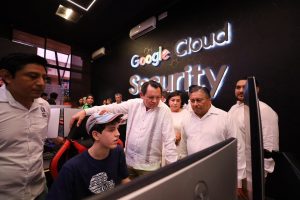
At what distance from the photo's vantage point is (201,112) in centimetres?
202

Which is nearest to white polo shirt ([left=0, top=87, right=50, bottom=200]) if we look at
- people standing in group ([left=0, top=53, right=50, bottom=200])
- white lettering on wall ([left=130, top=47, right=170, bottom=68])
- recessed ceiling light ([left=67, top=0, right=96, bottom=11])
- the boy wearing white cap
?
people standing in group ([left=0, top=53, right=50, bottom=200])

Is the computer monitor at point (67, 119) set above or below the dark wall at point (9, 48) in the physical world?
below

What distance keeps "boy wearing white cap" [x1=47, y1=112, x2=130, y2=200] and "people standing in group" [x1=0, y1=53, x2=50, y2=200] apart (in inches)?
12.7

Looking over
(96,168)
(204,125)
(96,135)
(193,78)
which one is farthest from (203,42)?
(96,168)

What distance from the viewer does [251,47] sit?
139 inches

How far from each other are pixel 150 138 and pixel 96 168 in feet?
2.74

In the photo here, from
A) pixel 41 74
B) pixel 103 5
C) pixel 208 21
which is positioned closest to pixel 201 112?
pixel 41 74

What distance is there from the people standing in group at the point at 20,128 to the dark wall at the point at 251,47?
3318 millimetres

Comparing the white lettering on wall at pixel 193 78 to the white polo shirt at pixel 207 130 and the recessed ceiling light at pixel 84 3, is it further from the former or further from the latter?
the recessed ceiling light at pixel 84 3

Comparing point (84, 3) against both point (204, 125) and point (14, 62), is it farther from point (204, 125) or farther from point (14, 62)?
point (204, 125)

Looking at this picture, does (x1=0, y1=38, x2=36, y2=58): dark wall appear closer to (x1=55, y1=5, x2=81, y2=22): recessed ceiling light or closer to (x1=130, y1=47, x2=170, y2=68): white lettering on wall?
(x1=55, y1=5, x2=81, y2=22): recessed ceiling light

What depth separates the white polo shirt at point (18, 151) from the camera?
4.10 ft

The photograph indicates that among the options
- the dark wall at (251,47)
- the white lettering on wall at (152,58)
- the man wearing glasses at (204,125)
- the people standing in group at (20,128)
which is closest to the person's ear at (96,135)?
the people standing in group at (20,128)

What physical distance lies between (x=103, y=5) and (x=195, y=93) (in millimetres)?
4377
